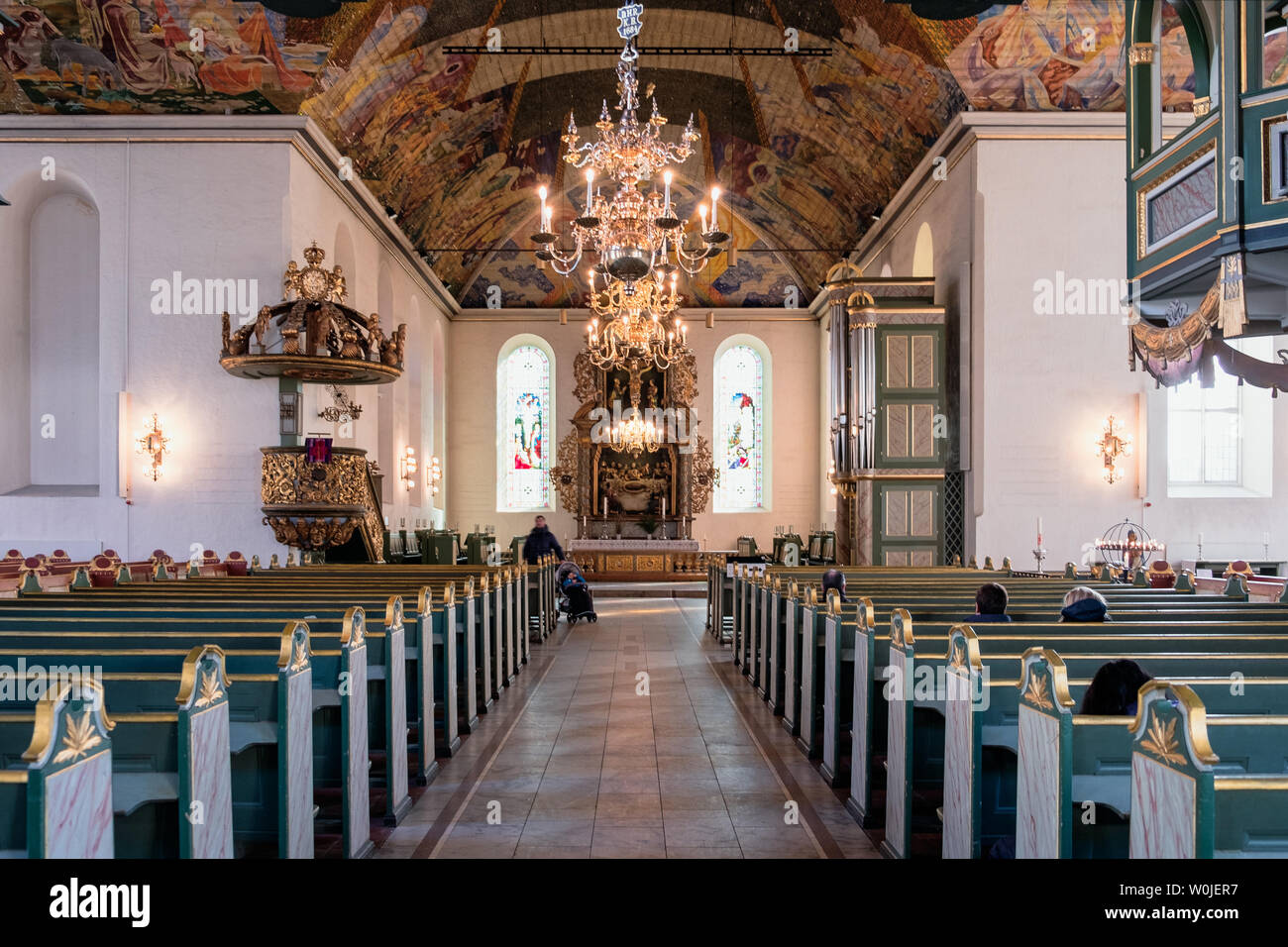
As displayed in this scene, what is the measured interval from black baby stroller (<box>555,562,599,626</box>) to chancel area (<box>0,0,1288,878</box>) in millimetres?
66

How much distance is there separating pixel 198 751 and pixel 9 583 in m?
7.12

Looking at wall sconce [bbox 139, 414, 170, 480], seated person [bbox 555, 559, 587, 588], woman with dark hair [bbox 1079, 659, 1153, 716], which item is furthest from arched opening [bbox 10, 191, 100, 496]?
woman with dark hair [bbox 1079, 659, 1153, 716]

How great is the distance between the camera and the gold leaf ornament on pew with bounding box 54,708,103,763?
2.10 meters

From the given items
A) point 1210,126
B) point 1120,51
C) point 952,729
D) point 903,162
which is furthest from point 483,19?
point 952,729

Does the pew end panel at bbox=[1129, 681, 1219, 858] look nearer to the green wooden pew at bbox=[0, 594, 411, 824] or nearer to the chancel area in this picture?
the chancel area

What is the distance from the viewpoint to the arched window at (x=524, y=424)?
2408cm

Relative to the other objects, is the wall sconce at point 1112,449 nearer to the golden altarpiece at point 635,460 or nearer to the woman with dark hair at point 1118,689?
the golden altarpiece at point 635,460

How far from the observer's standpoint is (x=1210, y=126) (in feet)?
19.2

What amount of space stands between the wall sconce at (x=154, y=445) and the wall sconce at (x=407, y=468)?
19.3 feet

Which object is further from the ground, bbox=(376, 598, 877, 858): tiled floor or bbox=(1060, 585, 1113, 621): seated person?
bbox=(1060, 585, 1113, 621): seated person

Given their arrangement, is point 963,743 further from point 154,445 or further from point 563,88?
point 563,88

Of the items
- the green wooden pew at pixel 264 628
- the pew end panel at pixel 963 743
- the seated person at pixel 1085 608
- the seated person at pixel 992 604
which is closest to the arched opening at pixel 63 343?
the green wooden pew at pixel 264 628

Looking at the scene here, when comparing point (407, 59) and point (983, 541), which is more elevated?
point (407, 59)

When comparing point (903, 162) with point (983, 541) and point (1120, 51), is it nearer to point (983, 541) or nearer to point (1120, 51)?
point (1120, 51)
